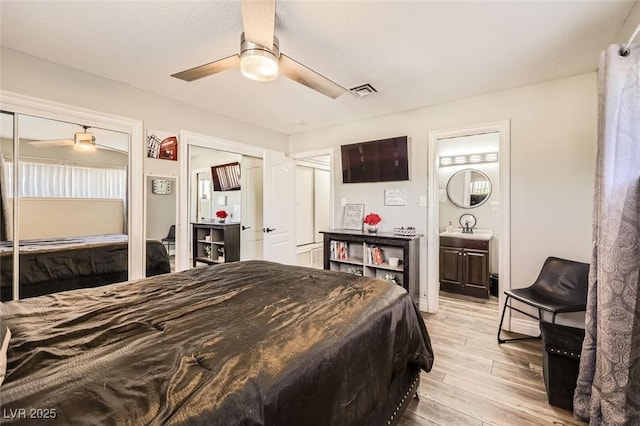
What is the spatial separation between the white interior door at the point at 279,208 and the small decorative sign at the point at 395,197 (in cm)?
156

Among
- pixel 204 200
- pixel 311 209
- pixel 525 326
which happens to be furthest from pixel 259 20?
pixel 311 209

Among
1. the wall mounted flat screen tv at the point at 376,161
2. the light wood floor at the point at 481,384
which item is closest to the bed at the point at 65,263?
the wall mounted flat screen tv at the point at 376,161

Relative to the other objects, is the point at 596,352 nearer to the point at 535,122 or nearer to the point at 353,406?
the point at 353,406

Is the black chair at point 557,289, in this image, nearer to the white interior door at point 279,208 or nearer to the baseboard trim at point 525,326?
the baseboard trim at point 525,326

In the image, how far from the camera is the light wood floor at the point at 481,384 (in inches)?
67.0

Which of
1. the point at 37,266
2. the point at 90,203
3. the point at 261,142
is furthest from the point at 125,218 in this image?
the point at 261,142

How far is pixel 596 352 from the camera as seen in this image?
1.53m

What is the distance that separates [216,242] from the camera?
5055 mm

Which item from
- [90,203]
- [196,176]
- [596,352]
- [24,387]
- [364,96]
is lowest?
[596,352]

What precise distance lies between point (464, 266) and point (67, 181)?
184 inches

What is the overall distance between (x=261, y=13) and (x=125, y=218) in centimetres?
233

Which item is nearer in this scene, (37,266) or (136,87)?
(37,266)

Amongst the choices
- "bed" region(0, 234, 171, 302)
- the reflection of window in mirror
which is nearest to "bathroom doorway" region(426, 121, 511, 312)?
"bed" region(0, 234, 171, 302)

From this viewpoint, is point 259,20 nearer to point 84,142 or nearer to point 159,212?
point 84,142
